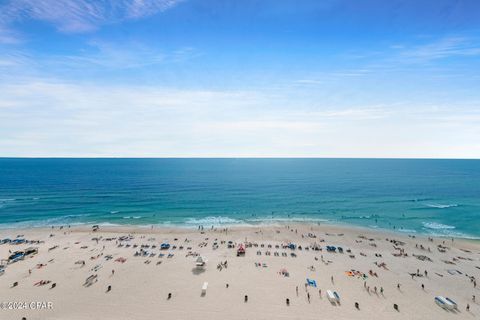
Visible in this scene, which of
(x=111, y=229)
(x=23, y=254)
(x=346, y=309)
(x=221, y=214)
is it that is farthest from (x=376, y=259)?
(x=23, y=254)

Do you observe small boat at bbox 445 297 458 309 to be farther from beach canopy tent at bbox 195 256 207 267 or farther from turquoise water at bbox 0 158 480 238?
turquoise water at bbox 0 158 480 238

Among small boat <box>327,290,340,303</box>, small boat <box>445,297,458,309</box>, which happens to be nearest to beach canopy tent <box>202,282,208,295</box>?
small boat <box>327,290,340,303</box>

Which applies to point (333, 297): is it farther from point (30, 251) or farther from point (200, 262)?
point (30, 251)

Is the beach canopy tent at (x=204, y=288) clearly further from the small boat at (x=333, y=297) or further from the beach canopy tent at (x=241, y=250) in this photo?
the small boat at (x=333, y=297)

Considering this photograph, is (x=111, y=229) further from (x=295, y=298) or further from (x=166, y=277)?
(x=295, y=298)

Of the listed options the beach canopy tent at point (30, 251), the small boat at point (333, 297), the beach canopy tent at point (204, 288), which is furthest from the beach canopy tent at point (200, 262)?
the beach canopy tent at point (30, 251)

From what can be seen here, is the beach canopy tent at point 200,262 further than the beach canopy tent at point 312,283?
Yes

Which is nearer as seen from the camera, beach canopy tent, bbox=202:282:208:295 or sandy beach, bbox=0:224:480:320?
sandy beach, bbox=0:224:480:320

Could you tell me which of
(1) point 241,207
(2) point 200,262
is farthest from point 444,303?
(1) point 241,207

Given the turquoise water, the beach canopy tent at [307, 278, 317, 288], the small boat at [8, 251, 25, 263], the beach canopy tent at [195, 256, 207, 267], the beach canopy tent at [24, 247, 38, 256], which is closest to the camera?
the beach canopy tent at [307, 278, 317, 288]
